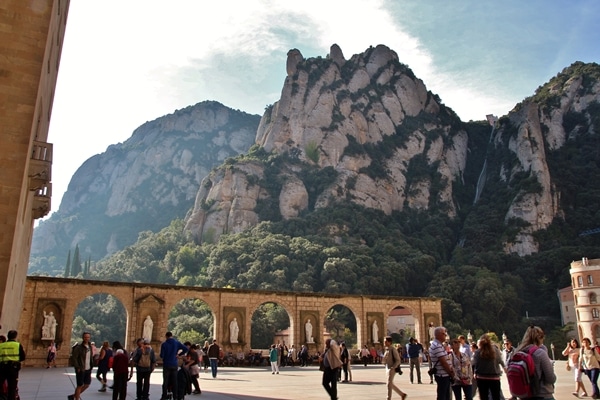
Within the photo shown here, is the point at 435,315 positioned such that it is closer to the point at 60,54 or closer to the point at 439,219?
the point at 60,54

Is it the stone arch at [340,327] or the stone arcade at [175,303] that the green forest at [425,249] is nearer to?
the stone arch at [340,327]

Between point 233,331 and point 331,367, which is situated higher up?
point 233,331

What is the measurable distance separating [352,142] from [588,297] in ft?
184

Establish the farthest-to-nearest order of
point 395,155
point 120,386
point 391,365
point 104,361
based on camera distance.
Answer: point 395,155 → point 104,361 → point 391,365 → point 120,386

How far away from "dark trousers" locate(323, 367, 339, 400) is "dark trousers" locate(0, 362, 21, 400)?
5858 mm

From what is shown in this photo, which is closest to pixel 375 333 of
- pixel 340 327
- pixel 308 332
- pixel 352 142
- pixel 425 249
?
pixel 308 332

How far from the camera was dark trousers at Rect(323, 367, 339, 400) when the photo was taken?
34.6 ft

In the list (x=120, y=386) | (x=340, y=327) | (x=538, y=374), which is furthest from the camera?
(x=340, y=327)

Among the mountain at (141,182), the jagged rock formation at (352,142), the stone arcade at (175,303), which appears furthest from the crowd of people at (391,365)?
the mountain at (141,182)

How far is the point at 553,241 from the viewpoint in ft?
278

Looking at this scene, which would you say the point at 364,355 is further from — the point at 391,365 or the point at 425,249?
the point at 425,249

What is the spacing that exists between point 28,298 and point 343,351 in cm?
1757

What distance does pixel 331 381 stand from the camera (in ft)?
35.3

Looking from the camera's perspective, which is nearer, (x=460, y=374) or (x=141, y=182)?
(x=460, y=374)
